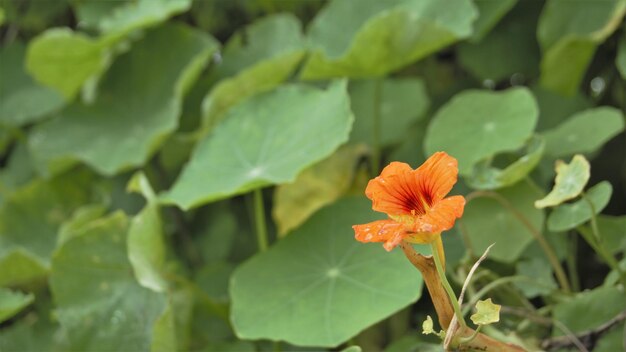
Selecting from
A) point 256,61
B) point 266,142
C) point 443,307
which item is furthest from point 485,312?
point 256,61

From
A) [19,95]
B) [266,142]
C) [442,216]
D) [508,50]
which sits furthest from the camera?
[19,95]

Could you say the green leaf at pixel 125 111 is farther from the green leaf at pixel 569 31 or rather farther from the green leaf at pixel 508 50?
the green leaf at pixel 569 31

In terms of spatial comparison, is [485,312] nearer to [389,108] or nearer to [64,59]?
[389,108]

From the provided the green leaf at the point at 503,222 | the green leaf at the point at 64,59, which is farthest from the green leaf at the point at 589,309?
the green leaf at the point at 64,59

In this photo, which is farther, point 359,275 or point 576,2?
point 576,2

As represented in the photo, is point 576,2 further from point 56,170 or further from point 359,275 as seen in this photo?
point 56,170

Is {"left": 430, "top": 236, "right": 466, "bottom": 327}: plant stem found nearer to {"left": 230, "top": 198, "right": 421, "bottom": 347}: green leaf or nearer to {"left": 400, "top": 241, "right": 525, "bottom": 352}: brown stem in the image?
{"left": 400, "top": 241, "right": 525, "bottom": 352}: brown stem

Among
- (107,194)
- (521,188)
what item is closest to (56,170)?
(107,194)
